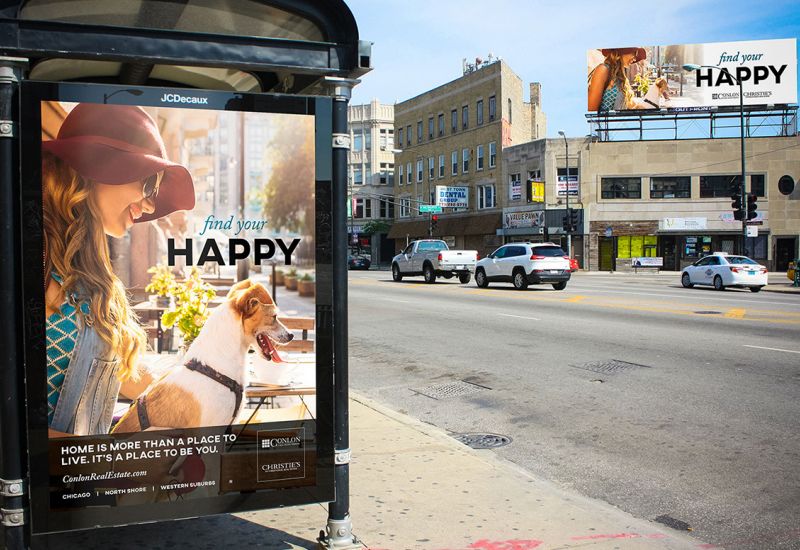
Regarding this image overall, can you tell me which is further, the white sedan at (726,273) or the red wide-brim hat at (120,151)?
the white sedan at (726,273)

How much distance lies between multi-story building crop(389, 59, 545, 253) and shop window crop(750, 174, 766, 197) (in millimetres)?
16187

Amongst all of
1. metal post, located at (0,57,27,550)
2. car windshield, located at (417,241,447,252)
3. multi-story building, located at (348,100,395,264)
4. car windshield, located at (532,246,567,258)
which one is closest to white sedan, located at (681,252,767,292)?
car windshield, located at (532,246,567,258)

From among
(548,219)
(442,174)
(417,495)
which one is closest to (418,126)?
(442,174)

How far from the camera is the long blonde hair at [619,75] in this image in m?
52.1

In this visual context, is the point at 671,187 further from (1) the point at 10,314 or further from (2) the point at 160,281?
(1) the point at 10,314

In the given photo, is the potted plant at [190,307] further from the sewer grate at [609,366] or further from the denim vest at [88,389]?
the sewer grate at [609,366]

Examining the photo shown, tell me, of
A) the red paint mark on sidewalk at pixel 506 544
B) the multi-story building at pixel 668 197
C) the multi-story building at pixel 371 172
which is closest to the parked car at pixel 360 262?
the multi-story building at pixel 668 197

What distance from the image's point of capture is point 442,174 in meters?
62.3

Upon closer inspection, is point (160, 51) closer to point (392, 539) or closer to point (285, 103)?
point (285, 103)

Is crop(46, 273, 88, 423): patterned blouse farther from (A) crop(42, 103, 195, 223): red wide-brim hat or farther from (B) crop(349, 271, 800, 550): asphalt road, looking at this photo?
(B) crop(349, 271, 800, 550): asphalt road

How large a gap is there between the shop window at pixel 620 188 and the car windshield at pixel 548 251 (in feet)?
81.6

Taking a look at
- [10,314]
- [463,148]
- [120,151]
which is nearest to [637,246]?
[463,148]

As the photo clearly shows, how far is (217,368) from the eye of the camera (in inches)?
154

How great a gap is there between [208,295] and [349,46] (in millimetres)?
1452
